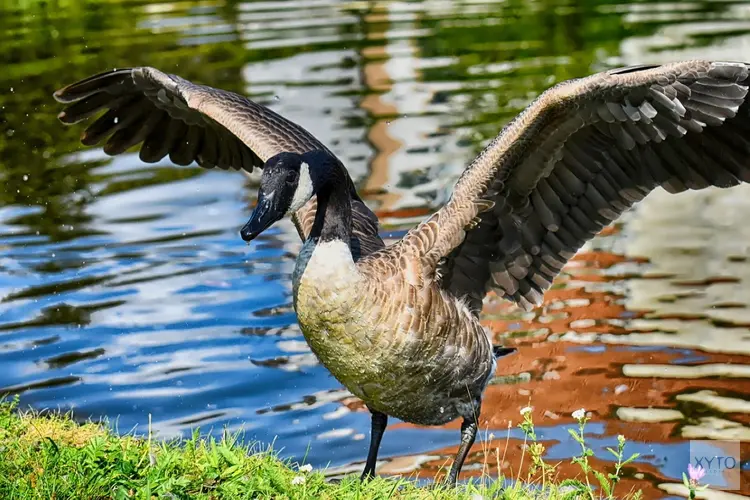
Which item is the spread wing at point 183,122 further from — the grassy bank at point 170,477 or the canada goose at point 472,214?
the grassy bank at point 170,477

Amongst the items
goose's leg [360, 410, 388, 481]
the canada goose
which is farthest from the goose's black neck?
goose's leg [360, 410, 388, 481]

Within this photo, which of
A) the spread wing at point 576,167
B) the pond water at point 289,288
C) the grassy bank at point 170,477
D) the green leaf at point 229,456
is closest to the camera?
the grassy bank at point 170,477

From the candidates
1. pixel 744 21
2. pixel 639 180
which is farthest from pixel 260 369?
pixel 744 21

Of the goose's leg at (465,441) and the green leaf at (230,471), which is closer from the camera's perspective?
the green leaf at (230,471)

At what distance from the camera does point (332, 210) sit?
18.4ft

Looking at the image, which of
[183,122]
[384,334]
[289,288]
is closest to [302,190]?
[384,334]

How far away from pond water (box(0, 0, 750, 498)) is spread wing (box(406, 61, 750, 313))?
1.18 metres

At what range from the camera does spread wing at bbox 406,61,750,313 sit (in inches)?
215

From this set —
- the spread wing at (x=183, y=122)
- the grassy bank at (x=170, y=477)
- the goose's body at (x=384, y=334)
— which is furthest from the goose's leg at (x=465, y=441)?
the spread wing at (x=183, y=122)

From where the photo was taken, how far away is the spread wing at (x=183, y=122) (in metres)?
6.98

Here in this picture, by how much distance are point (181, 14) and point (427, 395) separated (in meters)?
22.4

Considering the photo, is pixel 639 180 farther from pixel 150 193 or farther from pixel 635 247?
pixel 150 193

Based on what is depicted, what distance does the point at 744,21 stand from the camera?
21.7m

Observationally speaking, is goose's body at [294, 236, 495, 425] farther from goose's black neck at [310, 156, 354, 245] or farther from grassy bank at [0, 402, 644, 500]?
grassy bank at [0, 402, 644, 500]
